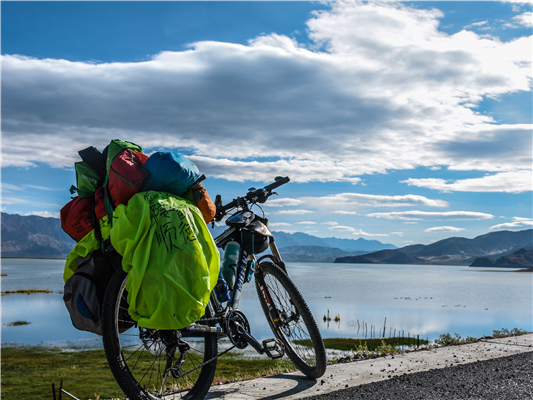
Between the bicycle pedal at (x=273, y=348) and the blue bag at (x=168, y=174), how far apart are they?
1.89 m

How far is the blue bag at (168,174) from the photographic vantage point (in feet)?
10.0

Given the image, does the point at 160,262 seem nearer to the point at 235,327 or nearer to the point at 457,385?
the point at 235,327

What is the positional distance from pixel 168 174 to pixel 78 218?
865 millimetres

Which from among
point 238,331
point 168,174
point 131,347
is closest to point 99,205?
point 168,174

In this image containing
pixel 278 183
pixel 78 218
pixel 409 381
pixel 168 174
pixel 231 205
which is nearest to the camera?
pixel 168 174

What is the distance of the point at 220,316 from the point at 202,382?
0.54 meters

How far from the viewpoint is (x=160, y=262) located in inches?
106

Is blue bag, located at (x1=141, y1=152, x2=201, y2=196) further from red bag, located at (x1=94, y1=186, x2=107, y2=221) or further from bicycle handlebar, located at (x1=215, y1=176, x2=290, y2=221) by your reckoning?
bicycle handlebar, located at (x1=215, y1=176, x2=290, y2=221)

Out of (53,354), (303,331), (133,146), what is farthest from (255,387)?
(53,354)

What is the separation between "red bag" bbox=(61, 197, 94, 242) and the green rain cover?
23.1 inches

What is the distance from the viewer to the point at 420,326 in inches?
1602

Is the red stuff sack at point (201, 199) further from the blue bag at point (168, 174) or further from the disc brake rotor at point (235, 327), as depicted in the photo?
the disc brake rotor at point (235, 327)

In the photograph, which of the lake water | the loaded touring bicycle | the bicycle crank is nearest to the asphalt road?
the loaded touring bicycle

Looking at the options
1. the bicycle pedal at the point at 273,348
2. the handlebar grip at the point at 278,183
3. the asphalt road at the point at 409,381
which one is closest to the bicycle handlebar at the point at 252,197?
the handlebar grip at the point at 278,183
